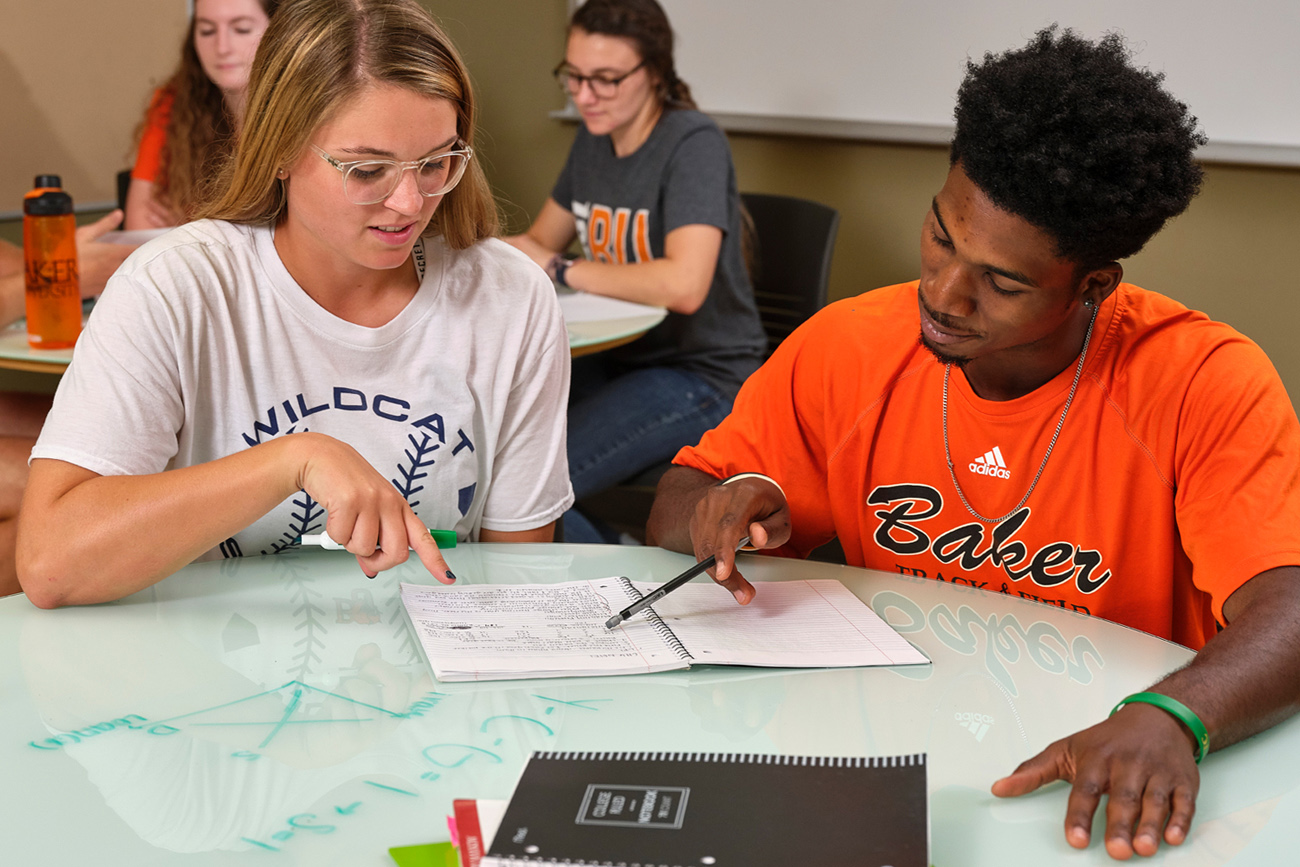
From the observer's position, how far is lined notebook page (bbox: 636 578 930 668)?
0.98 meters

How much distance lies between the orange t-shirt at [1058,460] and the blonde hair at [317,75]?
0.51 meters

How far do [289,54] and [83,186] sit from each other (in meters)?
2.70

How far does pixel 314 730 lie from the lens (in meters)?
0.84

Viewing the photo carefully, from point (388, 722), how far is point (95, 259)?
4.94ft

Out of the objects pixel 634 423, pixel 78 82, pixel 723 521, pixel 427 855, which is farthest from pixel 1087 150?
pixel 78 82

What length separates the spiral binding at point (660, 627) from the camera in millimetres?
983

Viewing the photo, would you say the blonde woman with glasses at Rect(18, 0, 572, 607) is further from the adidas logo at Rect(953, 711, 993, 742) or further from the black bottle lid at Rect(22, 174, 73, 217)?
the black bottle lid at Rect(22, 174, 73, 217)

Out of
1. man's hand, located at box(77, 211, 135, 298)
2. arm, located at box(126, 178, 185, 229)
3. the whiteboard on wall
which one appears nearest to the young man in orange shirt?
man's hand, located at box(77, 211, 135, 298)

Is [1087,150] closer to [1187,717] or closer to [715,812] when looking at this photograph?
[1187,717]

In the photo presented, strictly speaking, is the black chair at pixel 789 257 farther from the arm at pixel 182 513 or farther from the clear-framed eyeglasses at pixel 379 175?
the arm at pixel 182 513

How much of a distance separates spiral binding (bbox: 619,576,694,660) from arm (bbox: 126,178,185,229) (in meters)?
2.12

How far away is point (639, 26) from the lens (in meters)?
2.49

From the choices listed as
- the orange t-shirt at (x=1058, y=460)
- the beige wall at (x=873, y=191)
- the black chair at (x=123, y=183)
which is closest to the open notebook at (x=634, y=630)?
the orange t-shirt at (x=1058, y=460)

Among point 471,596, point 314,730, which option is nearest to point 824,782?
point 314,730
